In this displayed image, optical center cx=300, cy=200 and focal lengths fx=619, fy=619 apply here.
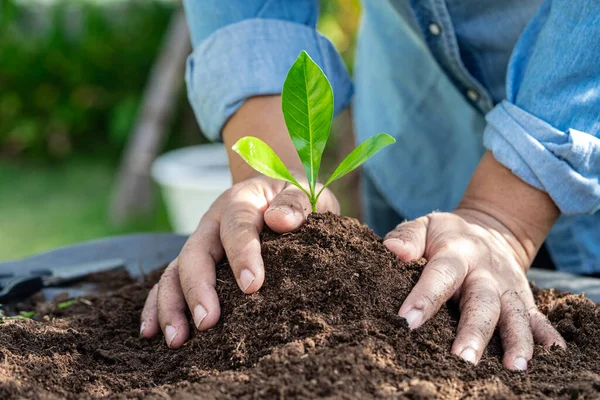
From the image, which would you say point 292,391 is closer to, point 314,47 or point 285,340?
point 285,340

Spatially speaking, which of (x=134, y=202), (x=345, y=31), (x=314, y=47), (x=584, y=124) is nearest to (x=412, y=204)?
(x=314, y=47)

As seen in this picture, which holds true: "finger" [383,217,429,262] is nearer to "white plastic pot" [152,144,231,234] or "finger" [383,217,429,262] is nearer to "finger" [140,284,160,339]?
"finger" [140,284,160,339]

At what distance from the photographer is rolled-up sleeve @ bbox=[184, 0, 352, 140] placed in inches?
62.4

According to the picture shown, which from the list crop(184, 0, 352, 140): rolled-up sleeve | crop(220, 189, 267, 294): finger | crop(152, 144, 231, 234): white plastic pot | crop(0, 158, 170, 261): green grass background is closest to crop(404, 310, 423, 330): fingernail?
crop(220, 189, 267, 294): finger

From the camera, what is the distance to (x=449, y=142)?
220 cm

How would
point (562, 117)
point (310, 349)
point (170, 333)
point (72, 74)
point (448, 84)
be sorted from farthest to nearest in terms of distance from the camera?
point (72, 74) → point (448, 84) → point (562, 117) → point (170, 333) → point (310, 349)

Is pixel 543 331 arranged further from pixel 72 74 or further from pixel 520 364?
pixel 72 74

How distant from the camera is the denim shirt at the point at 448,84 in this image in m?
1.29

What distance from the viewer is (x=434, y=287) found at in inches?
44.0

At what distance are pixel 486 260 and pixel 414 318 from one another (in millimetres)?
272

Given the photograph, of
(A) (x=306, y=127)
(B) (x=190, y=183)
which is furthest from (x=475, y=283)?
(B) (x=190, y=183)

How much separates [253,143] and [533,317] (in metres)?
0.65

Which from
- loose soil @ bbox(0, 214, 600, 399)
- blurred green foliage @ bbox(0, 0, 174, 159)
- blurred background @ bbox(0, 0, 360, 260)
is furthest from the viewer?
blurred green foliage @ bbox(0, 0, 174, 159)

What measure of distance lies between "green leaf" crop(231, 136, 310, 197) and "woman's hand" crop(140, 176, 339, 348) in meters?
0.08
